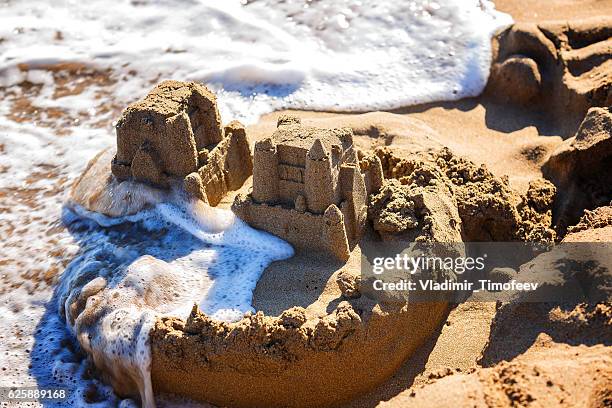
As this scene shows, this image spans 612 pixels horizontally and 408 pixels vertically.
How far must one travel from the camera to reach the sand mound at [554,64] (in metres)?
8.05

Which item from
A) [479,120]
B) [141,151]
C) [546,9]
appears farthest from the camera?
[546,9]

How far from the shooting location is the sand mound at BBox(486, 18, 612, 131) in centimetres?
805

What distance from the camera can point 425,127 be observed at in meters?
Answer: 7.98

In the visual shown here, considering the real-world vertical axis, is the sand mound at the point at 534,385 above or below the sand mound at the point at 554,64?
below

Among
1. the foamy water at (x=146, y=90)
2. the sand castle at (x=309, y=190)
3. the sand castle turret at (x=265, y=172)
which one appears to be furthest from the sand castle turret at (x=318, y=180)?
the foamy water at (x=146, y=90)

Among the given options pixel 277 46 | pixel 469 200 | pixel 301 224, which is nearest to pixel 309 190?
pixel 301 224

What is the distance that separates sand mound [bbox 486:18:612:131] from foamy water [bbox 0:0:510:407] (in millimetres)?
407

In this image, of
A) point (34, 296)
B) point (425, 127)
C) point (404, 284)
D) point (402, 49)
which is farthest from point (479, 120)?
point (34, 296)

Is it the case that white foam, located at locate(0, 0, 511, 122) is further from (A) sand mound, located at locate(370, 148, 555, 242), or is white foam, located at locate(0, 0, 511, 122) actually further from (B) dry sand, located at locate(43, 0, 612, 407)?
(B) dry sand, located at locate(43, 0, 612, 407)

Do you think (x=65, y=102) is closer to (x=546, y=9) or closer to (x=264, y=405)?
(x=264, y=405)

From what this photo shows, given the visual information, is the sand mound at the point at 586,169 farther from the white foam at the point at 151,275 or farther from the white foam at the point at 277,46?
the white foam at the point at 151,275

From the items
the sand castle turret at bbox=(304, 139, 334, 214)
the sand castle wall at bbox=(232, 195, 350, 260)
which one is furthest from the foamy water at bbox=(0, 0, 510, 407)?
the sand castle turret at bbox=(304, 139, 334, 214)

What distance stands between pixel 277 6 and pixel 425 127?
444cm

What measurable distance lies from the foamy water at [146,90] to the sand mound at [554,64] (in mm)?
407
